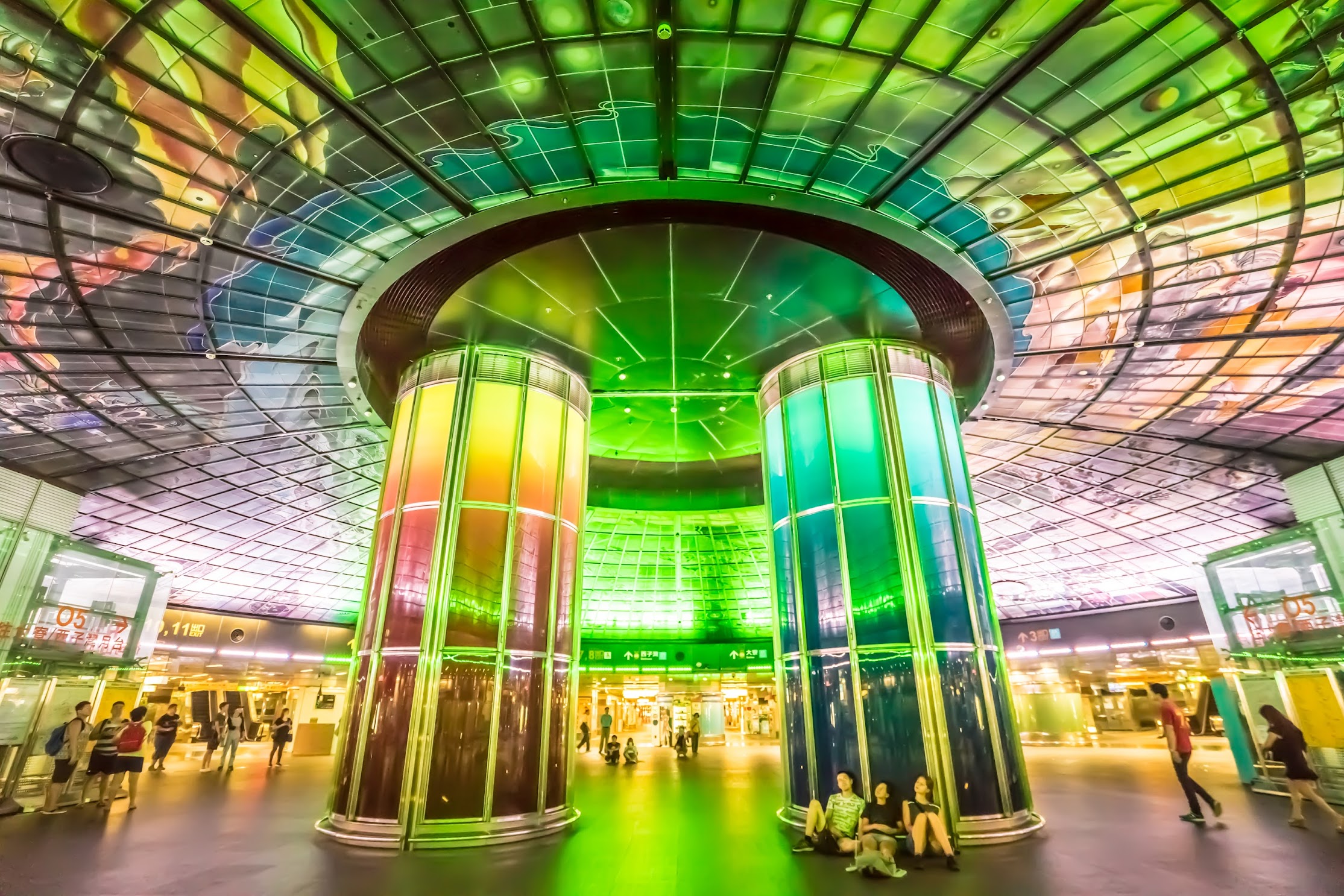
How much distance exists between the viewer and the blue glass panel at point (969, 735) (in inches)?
474

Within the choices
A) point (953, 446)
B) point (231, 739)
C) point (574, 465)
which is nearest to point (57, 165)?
point (574, 465)

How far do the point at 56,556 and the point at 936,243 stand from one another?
26678 mm

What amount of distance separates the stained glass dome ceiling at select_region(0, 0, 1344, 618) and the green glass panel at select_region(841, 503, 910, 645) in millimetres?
6230

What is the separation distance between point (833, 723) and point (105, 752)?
1624cm

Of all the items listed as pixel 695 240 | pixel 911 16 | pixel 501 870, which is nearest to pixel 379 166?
pixel 695 240

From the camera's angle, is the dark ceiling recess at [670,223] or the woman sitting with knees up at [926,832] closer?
the woman sitting with knees up at [926,832]

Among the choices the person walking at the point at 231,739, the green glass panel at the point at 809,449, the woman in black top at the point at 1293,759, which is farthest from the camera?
the person walking at the point at 231,739

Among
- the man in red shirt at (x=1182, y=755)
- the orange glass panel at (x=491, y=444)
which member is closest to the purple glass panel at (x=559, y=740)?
the orange glass panel at (x=491, y=444)

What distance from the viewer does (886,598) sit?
1356 centimetres

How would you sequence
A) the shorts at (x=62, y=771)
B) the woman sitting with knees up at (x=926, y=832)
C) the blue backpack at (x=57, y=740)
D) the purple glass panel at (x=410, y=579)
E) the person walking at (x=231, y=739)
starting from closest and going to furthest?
the woman sitting with knees up at (x=926, y=832) < the purple glass panel at (x=410, y=579) < the shorts at (x=62, y=771) < the blue backpack at (x=57, y=740) < the person walking at (x=231, y=739)

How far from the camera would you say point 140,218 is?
1183 centimetres

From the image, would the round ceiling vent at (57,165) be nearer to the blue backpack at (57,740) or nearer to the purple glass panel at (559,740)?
the blue backpack at (57,740)

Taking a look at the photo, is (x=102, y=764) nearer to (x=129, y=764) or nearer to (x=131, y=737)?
(x=129, y=764)

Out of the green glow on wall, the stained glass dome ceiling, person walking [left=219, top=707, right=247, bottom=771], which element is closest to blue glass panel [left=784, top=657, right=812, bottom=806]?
the stained glass dome ceiling
